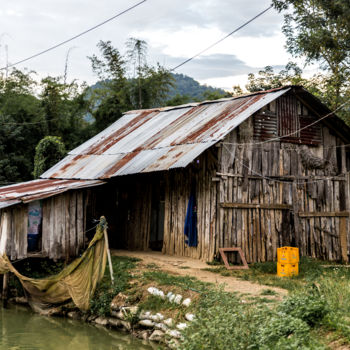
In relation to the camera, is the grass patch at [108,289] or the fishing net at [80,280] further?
the fishing net at [80,280]

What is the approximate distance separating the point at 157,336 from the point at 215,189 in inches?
190

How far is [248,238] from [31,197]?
5554mm

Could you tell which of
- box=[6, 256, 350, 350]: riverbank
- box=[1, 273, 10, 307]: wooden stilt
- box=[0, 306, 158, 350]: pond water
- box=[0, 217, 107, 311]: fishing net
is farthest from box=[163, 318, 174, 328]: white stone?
box=[1, 273, 10, 307]: wooden stilt

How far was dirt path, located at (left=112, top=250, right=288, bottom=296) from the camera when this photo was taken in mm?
10045

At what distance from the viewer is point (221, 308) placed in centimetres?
804

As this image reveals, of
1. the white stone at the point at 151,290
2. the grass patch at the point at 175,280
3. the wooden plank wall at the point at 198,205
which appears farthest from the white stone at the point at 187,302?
the wooden plank wall at the point at 198,205

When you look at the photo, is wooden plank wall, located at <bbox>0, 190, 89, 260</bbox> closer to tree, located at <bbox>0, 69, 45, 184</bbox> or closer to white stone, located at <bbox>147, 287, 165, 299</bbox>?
white stone, located at <bbox>147, 287, 165, 299</bbox>

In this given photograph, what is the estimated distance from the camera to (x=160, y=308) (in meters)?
9.73

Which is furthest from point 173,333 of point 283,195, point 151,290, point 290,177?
point 290,177

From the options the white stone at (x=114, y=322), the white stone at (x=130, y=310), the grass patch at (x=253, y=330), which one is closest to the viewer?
the grass patch at (x=253, y=330)

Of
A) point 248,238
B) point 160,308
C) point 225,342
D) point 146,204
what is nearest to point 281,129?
point 248,238

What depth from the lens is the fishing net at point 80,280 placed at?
10.8 meters

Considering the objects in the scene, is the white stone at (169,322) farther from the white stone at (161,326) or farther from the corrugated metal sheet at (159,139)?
the corrugated metal sheet at (159,139)

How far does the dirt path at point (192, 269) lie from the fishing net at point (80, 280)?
1.76m
